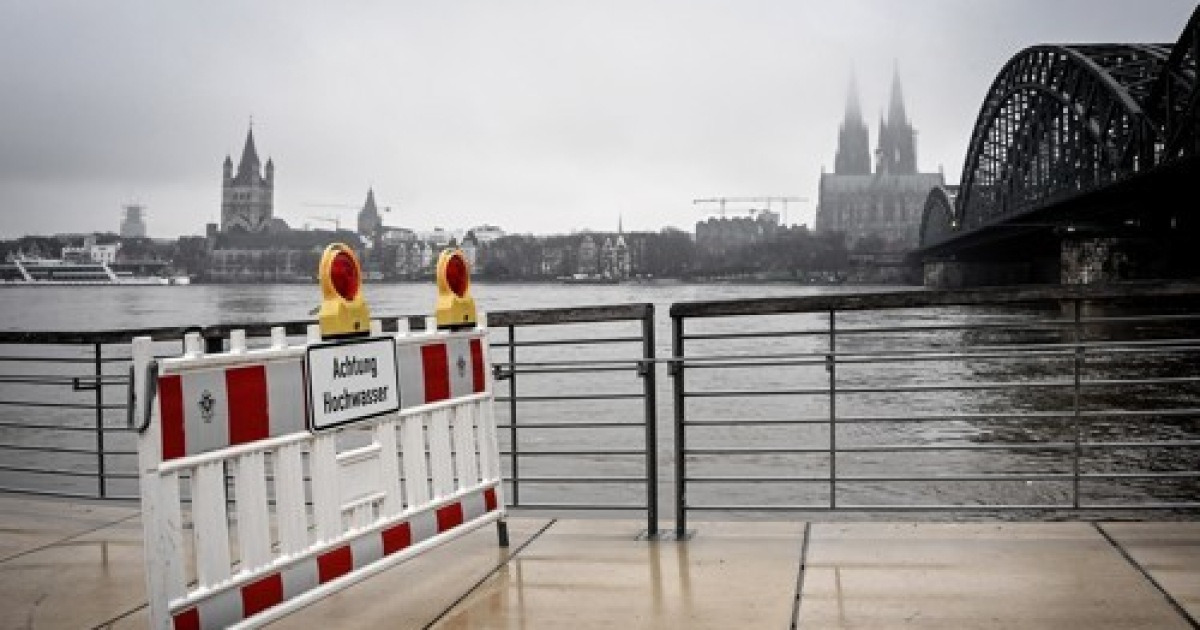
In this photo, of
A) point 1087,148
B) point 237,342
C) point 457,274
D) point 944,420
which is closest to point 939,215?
point 1087,148

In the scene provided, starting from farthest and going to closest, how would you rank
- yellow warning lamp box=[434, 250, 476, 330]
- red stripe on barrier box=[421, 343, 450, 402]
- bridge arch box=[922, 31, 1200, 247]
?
bridge arch box=[922, 31, 1200, 247]
yellow warning lamp box=[434, 250, 476, 330]
red stripe on barrier box=[421, 343, 450, 402]

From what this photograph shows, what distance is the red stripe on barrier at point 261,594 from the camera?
3.62 meters

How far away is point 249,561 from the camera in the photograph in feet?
12.0

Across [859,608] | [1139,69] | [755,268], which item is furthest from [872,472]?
[755,268]

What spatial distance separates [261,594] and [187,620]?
324 mm

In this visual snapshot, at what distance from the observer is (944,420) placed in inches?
289

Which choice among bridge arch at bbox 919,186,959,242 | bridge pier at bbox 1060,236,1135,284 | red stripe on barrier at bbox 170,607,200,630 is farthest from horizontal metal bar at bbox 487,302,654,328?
bridge arch at bbox 919,186,959,242

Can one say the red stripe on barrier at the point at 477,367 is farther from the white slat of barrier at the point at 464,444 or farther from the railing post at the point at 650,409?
the railing post at the point at 650,409

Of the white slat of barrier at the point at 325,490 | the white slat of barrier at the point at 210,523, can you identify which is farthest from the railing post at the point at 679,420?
the white slat of barrier at the point at 210,523

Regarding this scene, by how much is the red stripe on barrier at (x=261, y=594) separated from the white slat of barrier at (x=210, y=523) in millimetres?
124

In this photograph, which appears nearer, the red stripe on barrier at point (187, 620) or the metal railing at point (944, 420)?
the red stripe on barrier at point (187, 620)

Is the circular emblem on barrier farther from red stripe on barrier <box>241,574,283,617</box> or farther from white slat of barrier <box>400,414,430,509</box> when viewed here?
white slat of barrier <box>400,414,430,509</box>

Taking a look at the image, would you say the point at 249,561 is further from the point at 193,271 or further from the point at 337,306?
the point at 193,271

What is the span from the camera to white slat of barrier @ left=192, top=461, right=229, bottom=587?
3.45 metres
